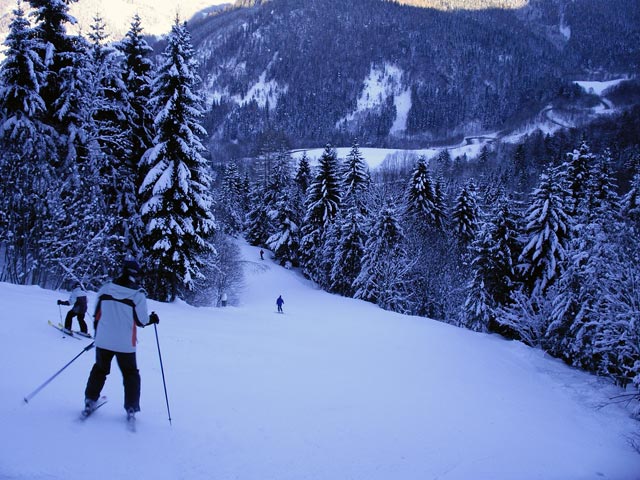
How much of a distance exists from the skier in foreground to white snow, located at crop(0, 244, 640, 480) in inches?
13.7

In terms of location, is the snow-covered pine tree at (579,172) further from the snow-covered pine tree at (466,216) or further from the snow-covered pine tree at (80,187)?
the snow-covered pine tree at (80,187)

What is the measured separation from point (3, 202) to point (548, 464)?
717 inches

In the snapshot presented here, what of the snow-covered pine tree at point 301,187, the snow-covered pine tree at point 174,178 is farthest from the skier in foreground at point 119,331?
the snow-covered pine tree at point 301,187

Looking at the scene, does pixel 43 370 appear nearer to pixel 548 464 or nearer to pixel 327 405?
pixel 327 405

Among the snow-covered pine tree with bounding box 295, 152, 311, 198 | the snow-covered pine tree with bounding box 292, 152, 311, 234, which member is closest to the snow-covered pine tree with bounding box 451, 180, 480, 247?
the snow-covered pine tree with bounding box 292, 152, 311, 234

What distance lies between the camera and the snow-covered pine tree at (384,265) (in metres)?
31.2

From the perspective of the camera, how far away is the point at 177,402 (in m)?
5.50

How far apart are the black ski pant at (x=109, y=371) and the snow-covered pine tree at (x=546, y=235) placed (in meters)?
22.8

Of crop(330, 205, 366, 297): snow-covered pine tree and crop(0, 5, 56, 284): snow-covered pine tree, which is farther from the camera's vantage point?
crop(330, 205, 366, 297): snow-covered pine tree

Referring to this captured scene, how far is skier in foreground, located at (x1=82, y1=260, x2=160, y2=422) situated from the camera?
13.8ft

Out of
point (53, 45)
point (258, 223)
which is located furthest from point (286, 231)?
point (53, 45)

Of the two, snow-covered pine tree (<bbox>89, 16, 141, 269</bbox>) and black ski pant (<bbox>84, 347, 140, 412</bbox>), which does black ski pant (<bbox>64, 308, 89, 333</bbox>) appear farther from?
snow-covered pine tree (<bbox>89, 16, 141, 269</bbox>)

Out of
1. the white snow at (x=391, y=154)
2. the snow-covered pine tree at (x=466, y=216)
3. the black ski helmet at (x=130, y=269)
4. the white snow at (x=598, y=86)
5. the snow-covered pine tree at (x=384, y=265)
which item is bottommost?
the snow-covered pine tree at (x=384, y=265)

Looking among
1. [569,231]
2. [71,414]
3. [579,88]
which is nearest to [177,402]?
[71,414]
